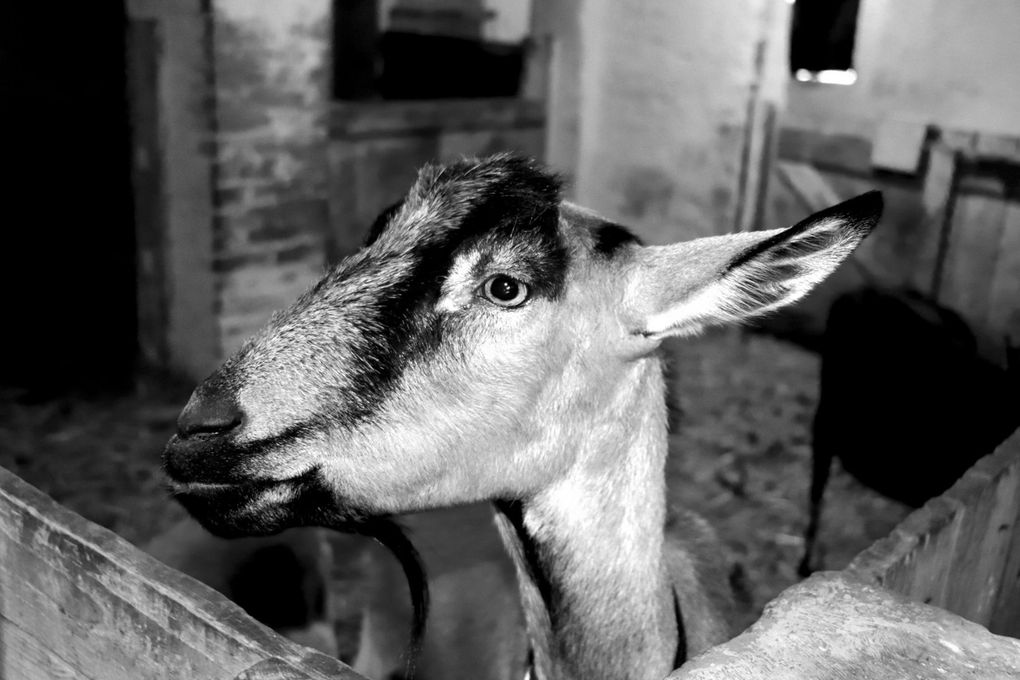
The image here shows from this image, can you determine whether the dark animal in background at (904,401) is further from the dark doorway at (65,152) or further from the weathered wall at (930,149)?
the dark doorway at (65,152)

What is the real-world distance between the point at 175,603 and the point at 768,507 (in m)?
4.41

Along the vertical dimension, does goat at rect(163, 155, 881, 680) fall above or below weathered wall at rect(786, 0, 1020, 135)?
below

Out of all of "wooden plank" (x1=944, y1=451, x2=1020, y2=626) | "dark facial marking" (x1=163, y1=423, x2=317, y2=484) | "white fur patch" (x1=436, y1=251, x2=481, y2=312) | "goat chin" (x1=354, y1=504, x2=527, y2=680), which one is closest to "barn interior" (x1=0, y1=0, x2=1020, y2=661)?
"goat chin" (x1=354, y1=504, x2=527, y2=680)

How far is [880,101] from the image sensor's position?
7.44 metres

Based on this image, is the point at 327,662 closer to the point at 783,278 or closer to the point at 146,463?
the point at 783,278

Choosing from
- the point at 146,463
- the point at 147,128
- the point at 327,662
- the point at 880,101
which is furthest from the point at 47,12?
the point at 327,662

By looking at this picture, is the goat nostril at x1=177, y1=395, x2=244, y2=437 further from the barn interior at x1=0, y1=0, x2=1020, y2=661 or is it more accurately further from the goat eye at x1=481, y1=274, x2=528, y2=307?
the barn interior at x1=0, y1=0, x2=1020, y2=661

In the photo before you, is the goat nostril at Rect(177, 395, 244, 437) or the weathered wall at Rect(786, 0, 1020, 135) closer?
the goat nostril at Rect(177, 395, 244, 437)

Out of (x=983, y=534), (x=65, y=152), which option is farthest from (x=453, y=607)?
(x=65, y=152)

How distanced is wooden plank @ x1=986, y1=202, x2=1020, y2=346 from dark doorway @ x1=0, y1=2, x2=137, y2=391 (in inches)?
275

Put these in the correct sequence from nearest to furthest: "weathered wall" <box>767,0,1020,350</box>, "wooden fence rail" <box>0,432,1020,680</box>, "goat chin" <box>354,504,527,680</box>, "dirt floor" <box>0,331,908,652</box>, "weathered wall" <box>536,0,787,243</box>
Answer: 1. "wooden fence rail" <box>0,432,1020,680</box>
2. "goat chin" <box>354,504,527,680</box>
3. "dirt floor" <box>0,331,908,652</box>
4. "weathered wall" <box>767,0,1020,350</box>
5. "weathered wall" <box>536,0,787,243</box>

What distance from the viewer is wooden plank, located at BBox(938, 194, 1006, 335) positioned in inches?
277

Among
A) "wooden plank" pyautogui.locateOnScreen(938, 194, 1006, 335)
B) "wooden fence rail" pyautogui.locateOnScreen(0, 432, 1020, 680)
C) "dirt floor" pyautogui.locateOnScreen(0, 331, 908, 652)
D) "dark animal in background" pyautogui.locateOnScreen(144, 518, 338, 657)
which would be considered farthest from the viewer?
"wooden plank" pyautogui.locateOnScreen(938, 194, 1006, 335)

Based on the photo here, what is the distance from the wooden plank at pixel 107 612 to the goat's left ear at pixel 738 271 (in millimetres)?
1064
